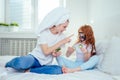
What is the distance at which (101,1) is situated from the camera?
2.65m

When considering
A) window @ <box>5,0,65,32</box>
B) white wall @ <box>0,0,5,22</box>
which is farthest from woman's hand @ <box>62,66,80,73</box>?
white wall @ <box>0,0,5,22</box>

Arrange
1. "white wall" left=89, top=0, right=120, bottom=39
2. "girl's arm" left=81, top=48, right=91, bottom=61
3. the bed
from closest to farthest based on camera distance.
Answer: the bed < "girl's arm" left=81, top=48, right=91, bottom=61 < "white wall" left=89, top=0, right=120, bottom=39

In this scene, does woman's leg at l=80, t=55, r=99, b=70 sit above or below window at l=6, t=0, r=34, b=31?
below

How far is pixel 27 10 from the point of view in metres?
3.61

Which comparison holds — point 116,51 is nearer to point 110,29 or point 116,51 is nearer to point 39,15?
point 110,29

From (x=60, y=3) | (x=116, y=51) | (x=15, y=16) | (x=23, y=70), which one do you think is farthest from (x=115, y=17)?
(x=15, y=16)

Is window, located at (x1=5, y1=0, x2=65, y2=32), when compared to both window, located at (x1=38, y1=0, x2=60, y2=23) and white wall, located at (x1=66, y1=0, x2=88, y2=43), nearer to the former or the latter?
window, located at (x1=38, y1=0, x2=60, y2=23)

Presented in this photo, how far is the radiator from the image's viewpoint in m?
3.32

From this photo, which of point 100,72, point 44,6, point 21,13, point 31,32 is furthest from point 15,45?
point 100,72

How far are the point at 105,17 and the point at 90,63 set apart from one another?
0.94 m

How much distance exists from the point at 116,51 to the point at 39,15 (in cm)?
225

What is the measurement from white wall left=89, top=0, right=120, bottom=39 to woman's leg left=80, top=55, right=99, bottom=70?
0.44 meters

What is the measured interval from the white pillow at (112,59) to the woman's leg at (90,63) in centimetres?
6

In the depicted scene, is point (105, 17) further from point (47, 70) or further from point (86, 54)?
point (47, 70)
